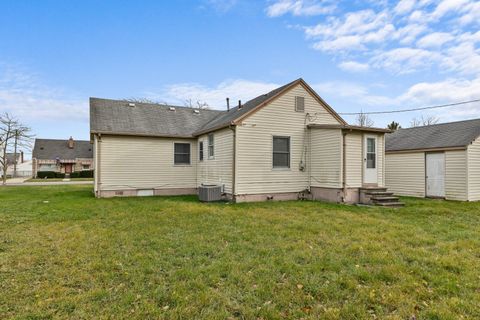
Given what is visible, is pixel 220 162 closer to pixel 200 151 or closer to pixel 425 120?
pixel 200 151

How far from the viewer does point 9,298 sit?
11.0 ft

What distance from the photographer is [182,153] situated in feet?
50.7

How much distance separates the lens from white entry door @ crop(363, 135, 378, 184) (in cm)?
1208

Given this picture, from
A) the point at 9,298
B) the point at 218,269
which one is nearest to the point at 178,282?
the point at 218,269

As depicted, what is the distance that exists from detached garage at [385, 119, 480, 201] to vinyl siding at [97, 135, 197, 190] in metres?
11.2

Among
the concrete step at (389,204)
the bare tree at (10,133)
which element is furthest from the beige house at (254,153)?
the bare tree at (10,133)

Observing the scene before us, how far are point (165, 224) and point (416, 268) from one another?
17.8 ft

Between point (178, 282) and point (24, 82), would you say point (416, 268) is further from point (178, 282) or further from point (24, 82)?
point (24, 82)

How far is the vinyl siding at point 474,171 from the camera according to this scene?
13.0 meters

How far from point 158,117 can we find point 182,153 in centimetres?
255

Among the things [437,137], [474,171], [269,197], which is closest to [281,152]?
[269,197]

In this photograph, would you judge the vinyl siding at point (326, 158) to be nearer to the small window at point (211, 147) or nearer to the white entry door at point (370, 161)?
the white entry door at point (370, 161)

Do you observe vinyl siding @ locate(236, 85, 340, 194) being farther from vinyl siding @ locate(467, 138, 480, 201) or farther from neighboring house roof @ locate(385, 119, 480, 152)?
vinyl siding @ locate(467, 138, 480, 201)

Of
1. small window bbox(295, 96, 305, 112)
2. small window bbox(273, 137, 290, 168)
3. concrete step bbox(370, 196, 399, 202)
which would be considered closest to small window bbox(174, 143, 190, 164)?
small window bbox(273, 137, 290, 168)
